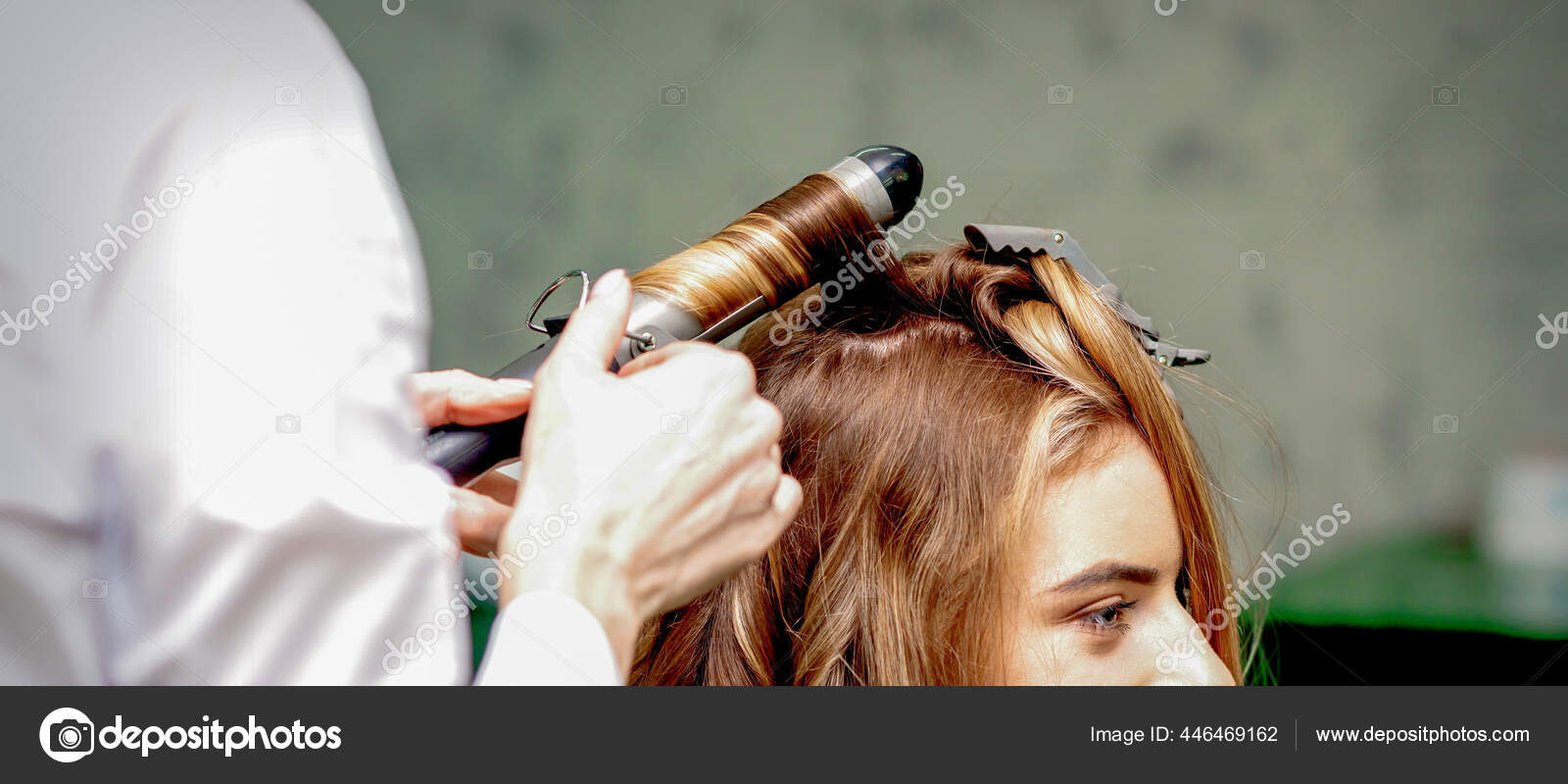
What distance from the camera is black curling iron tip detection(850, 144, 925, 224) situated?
963 mm

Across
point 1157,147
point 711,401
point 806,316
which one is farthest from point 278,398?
point 1157,147

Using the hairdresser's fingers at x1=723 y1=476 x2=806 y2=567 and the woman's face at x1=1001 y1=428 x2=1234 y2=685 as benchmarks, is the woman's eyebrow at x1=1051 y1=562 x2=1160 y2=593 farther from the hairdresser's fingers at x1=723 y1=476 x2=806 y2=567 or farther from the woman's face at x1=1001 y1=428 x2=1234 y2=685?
the hairdresser's fingers at x1=723 y1=476 x2=806 y2=567

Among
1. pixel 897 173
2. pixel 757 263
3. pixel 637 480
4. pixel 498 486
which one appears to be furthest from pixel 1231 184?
pixel 637 480

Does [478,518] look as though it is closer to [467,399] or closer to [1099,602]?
[467,399]

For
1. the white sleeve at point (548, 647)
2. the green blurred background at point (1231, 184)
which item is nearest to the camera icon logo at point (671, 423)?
the white sleeve at point (548, 647)

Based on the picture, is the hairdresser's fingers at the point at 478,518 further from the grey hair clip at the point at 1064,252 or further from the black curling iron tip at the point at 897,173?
the grey hair clip at the point at 1064,252

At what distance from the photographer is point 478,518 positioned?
822mm

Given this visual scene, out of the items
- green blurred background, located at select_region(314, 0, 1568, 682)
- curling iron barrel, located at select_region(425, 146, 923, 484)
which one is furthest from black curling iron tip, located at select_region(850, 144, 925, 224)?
green blurred background, located at select_region(314, 0, 1568, 682)

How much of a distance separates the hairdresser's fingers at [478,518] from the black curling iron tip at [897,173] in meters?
0.43

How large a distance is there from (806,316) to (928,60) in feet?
3.46

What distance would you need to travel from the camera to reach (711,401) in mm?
655

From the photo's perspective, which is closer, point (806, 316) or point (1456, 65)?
point (806, 316)
